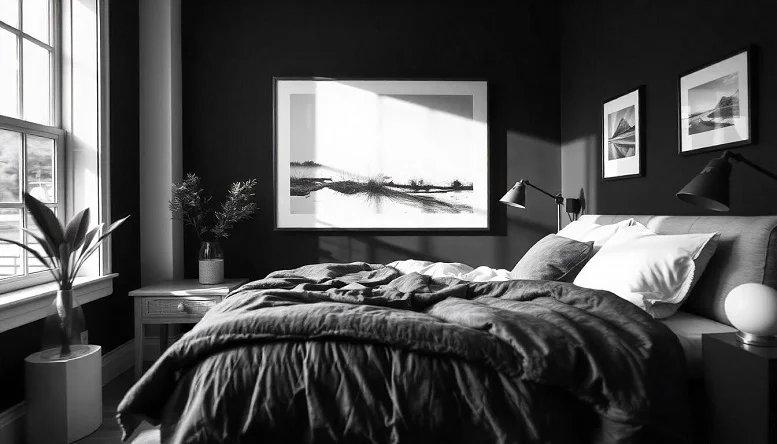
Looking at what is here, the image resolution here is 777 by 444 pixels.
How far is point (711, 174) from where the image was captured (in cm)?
186

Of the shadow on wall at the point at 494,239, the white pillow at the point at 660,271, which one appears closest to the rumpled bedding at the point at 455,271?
the white pillow at the point at 660,271

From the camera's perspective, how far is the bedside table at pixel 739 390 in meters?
1.54

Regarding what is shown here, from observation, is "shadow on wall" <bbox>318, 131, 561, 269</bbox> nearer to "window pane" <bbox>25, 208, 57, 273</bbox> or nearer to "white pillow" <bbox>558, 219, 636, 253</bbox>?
"white pillow" <bbox>558, 219, 636, 253</bbox>

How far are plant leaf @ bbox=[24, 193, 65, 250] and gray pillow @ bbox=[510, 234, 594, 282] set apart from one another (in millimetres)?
2444

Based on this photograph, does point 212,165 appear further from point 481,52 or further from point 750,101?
point 750,101

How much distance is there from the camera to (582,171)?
13.7 ft

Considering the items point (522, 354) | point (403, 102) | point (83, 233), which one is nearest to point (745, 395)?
point (522, 354)

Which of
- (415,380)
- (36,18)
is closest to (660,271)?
(415,380)

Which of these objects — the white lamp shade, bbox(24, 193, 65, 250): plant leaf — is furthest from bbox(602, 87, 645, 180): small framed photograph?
bbox(24, 193, 65, 250): plant leaf

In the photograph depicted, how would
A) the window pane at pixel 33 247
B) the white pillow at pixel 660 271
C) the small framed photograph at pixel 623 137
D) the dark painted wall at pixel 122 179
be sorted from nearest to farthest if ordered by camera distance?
the white pillow at pixel 660 271, the window pane at pixel 33 247, the small framed photograph at pixel 623 137, the dark painted wall at pixel 122 179

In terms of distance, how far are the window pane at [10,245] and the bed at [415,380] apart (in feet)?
5.46

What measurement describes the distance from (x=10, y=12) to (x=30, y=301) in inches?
64.2

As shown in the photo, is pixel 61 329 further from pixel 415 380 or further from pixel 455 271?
pixel 455 271

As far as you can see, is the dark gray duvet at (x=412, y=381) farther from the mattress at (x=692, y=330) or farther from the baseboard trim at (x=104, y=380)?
the baseboard trim at (x=104, y=380)
